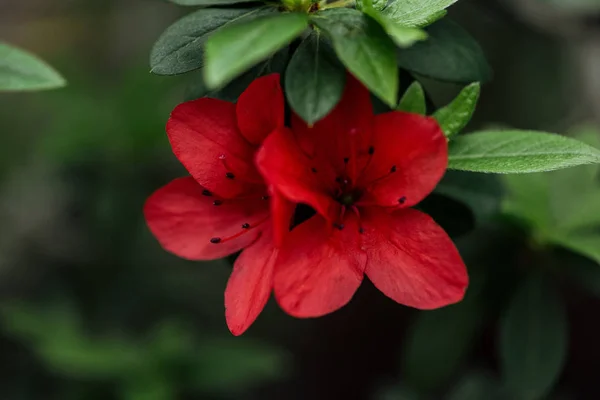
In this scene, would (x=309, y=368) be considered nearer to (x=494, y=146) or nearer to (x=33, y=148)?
(x=33, y=148)

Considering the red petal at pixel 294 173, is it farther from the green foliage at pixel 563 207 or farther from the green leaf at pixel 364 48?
the green foliage at pixel 563 207

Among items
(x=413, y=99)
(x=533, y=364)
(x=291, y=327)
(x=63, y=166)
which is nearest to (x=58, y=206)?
(x=63, y=166)

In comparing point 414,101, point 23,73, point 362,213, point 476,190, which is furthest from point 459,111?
point 23,73

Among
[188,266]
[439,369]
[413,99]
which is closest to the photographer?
[413,99]

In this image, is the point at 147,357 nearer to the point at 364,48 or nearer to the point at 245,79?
the point at 245,79

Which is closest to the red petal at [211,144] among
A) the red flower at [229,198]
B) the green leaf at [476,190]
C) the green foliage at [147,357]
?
the red flower at [229,198]
